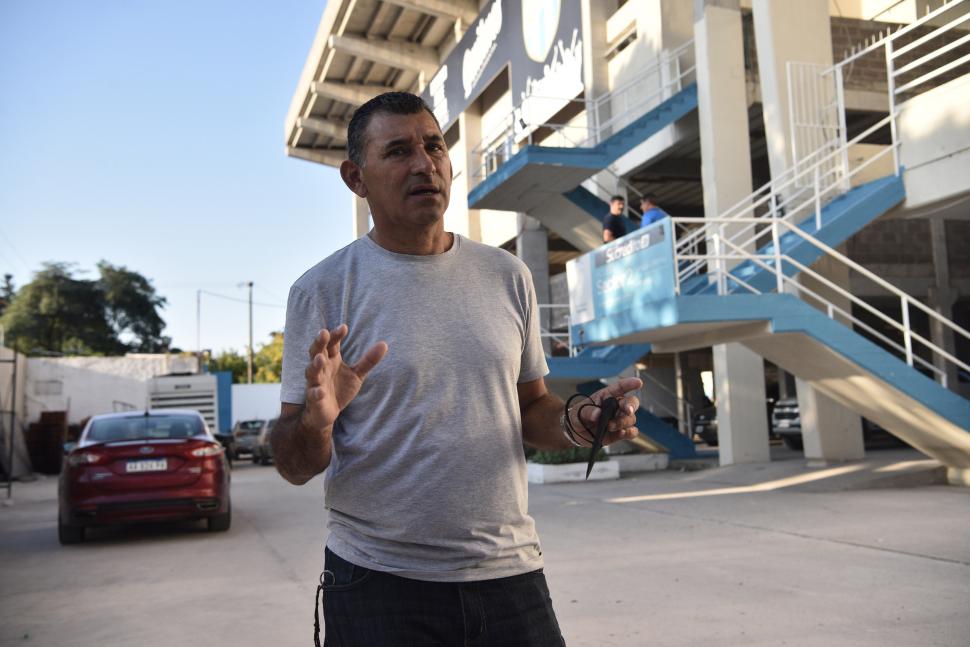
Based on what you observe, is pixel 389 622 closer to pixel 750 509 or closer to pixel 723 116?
pixel 750 509

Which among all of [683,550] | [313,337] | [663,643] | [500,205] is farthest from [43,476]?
[313,337]

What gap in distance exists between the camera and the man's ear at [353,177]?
2564 millimetres

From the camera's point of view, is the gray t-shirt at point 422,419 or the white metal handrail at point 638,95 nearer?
the gray t-shirt at point 422,419

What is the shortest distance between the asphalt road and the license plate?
31.3 inches

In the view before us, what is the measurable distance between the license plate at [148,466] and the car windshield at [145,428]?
483mm

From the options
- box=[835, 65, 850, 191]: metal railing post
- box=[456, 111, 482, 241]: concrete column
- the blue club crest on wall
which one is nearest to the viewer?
box=[835, 65, 850, 191]: metal railing post

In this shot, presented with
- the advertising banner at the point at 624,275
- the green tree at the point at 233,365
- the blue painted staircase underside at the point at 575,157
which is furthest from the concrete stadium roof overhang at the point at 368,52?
the green tree at the point at 233,365

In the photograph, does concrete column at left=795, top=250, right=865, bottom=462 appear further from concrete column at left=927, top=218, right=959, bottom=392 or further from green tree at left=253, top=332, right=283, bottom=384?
green tree at left=253, top=332, right=283, bottom=384

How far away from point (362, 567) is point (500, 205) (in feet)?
60.8

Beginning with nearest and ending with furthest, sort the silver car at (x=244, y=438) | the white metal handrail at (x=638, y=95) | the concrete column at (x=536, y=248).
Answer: the white metal handrail at (x=638, y=95) → the concrete column at (x=536, y=248) → the silver car at (x=244, y=438)

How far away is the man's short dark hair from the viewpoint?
2498 mm

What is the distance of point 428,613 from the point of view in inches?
85.4

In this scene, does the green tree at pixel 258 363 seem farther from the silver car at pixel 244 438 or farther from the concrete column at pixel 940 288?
the concrete column at pixel 940 288

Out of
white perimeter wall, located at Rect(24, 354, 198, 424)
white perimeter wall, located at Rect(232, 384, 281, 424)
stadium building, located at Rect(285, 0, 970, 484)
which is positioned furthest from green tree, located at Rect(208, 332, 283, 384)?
stadium building, located at Rect(285, 0, 970, 484)
